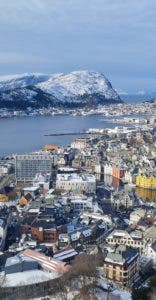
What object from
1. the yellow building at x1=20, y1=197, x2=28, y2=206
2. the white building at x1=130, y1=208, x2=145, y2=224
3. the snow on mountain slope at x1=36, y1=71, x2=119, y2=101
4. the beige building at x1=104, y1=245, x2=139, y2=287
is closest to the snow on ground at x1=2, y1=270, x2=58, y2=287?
the beige building at x1=104, y1=245, x2=139, y2=287

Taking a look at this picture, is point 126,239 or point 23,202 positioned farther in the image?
point 23,202

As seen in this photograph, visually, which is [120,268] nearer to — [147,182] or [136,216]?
[136,216]

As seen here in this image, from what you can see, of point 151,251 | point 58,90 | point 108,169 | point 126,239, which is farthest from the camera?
point 58,90

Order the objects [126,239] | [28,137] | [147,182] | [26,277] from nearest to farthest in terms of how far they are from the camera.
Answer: [26,277] → [126,239] → [147,182] → [28,137]

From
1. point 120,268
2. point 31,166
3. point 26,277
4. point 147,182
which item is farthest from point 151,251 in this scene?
point 31,166

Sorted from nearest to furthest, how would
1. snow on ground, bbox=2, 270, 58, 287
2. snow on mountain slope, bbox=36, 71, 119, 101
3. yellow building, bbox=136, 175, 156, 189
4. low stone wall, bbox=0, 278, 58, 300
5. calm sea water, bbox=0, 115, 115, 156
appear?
1. low stone wall, bbox=0, 278, 58, 300
2. snow on ground, bbox=2, 270, 58, 287
3. yellow building, bbox=136, 175, 156, 189
4. calm sea water, bbox=0, 115, 115, 156
5. snow on mountain slope, bbox=36, 71, 119, 101

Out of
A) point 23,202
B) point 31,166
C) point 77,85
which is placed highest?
point 77,85

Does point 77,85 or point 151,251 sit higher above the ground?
point 77,85

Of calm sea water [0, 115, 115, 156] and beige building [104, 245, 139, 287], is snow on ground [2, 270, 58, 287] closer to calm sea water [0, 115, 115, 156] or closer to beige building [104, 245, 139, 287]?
beige building [104, 245, 139, 287]
